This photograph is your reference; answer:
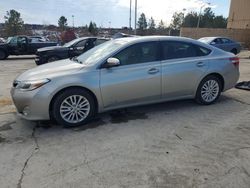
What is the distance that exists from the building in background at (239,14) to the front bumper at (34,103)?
39878mm

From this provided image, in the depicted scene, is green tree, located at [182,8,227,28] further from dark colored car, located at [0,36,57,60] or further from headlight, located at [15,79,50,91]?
headlight, located at [15,79,50,91]

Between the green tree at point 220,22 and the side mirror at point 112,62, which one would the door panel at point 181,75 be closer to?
the side mirror at point 112,62

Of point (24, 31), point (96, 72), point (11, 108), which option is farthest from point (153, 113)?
point (24, 31)

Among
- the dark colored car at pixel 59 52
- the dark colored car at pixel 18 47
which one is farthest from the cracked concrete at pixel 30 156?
the dark colored car at pixel 18 47

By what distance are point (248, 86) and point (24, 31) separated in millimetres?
48660

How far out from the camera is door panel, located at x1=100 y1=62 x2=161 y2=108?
5227mm

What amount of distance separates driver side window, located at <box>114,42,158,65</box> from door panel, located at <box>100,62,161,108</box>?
108mm

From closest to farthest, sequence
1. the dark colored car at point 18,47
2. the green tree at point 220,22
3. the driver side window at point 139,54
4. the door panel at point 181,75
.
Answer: the driver side window at point 139,54 → the door panel at point 181,75 → the dark colored car at point 18,47 → the green tree at point 220,22

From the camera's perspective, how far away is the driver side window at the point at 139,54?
5.45 meters

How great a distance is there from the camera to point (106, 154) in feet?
13.3

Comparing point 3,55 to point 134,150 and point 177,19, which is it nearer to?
point 134,150

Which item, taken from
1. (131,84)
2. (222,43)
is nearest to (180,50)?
(131,84)

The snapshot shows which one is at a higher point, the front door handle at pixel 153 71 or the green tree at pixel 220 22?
the front door handle at pixel 153 71

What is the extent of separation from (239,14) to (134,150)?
4336 centimetres
